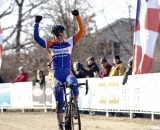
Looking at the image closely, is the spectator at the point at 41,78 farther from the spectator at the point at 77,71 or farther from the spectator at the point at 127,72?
the spectator at the point at 127,72

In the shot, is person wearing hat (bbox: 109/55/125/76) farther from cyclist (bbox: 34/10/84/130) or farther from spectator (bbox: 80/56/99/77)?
cyclist (bbox: 34/10/84/130)

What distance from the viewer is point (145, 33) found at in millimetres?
14625

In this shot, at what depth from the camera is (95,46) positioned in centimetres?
4303

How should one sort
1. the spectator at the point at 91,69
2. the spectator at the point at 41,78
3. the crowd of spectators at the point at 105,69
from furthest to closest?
1. the spectator at the point at 41,78
2. the spectator at the point at 91,69
3. the crowd of spectators at the point at 105,69

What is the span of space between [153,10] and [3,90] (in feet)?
39.6

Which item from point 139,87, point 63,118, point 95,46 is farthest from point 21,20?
point 63,118

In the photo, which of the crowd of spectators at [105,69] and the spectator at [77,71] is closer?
the crowd of spectators at [105,69]

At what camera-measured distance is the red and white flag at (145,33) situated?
47.3ft

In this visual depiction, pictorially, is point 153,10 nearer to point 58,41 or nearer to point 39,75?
point 58,41

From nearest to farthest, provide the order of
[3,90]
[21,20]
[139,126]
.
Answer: [139,126] → [3,90] → [21,20]

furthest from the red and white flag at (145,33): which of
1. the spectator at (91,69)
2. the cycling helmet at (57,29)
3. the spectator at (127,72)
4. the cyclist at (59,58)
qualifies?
the cycling helmet at (57,29)

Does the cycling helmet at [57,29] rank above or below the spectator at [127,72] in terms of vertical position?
above

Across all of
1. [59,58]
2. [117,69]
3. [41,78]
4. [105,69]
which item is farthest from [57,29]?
[41,78]

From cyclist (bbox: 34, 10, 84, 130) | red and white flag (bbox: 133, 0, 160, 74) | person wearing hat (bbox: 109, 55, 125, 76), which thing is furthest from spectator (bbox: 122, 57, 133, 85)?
cyclist (bbox: 34, 10, 84, 130)
